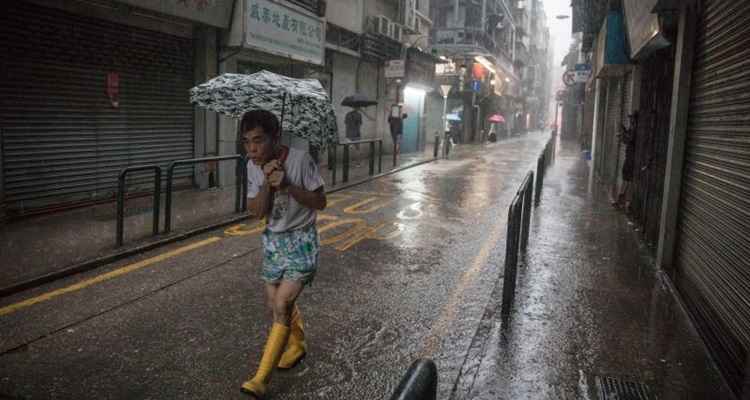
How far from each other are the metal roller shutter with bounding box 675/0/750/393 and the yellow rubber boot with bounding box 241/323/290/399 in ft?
9.96

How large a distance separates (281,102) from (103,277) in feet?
12.0

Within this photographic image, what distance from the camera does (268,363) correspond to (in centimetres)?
356

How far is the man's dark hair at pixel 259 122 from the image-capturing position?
11.2 ft

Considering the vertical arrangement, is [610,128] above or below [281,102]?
above

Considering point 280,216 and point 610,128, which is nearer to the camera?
point 280,216

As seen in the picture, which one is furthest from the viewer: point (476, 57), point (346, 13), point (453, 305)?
point (476, 57)

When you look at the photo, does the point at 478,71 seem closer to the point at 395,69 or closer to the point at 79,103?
the point at 395,69

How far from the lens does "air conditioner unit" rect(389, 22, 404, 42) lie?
22812 millimetres

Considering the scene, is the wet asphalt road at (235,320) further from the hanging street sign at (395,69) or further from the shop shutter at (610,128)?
the hanging street sign at (395,69)

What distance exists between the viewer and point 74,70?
9586 mm

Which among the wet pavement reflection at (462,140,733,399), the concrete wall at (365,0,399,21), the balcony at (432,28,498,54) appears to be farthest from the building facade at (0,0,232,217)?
the balcony at (432,28,498,54)

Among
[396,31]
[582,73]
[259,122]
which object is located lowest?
[259,122]

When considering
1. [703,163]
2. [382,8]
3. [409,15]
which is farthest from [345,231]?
[409,15]

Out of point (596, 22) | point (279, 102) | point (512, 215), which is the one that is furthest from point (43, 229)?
point (596, 22)
